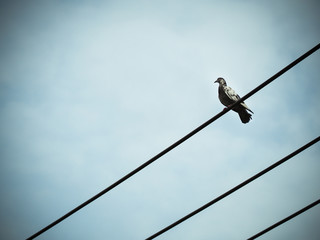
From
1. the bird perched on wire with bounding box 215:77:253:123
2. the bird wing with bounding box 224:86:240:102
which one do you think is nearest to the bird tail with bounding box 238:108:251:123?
the bird perched on wire with bounding box 215:77:253:123

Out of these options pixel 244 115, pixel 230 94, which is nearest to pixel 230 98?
pixel 230 94

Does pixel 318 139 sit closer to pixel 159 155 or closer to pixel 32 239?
pixel 159 155

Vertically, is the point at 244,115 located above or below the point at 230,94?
below

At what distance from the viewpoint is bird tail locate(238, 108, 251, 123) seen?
566cm

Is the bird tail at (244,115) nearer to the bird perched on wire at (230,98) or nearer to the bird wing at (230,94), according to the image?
the bird perched on wire at (230,98)

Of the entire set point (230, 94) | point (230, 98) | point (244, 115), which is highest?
point (230, 94)

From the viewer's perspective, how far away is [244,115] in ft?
18.8

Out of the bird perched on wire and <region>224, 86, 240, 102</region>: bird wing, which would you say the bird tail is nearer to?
the bird perched on wire

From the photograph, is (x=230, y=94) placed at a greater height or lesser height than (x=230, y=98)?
greater

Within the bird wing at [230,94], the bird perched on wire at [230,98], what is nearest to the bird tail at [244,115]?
the bird perched on wire at [230,98]

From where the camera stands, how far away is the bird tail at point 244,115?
223 inches

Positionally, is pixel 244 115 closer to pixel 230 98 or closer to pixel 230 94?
pixel 230 98

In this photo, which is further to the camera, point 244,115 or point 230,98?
point 230,98

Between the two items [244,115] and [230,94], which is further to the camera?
[230,94]
